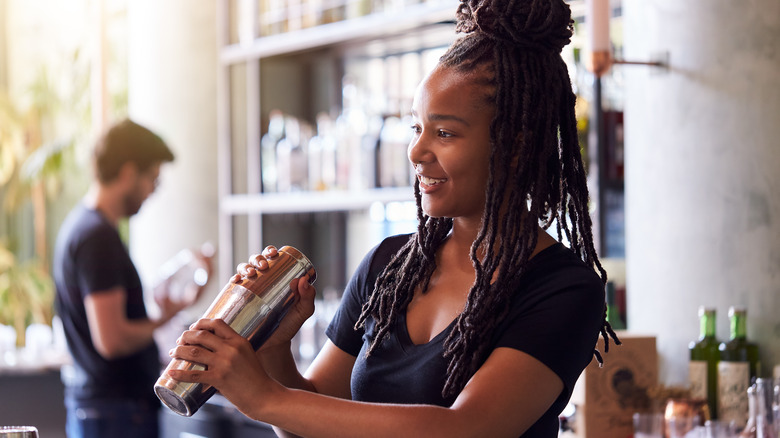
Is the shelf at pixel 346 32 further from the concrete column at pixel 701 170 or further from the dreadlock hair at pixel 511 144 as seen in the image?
the dreadlock hair at pixel 511 144

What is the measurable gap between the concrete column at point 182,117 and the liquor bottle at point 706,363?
241 centimetres

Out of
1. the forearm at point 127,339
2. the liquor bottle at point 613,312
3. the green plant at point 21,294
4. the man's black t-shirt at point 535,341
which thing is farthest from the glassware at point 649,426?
the green plant at point 21,294

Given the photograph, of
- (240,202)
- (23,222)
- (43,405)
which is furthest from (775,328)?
(23,222)

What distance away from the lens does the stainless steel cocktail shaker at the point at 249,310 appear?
1.11m

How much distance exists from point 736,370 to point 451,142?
120 centimetres

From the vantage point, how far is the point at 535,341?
1.13m

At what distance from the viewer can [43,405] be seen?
4.27m

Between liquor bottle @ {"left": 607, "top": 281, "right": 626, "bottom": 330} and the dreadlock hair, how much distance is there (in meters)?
1.19

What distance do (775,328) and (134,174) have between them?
196cm

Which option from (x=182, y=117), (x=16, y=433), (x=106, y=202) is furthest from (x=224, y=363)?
(x=182, y=117)

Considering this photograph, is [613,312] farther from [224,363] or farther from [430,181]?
[224,363]

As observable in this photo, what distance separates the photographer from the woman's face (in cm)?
122

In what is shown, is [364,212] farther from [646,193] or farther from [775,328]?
[775,328]

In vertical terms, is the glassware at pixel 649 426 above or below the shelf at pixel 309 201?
below
